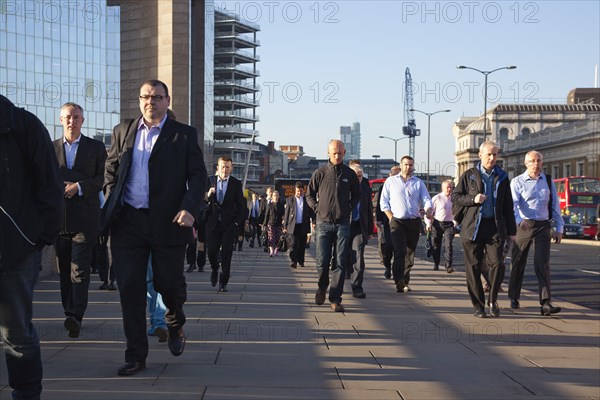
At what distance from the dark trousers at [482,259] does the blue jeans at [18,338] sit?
19.4 ft

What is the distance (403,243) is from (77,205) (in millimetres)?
5627

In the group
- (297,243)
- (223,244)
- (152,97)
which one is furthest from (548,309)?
(297,243)

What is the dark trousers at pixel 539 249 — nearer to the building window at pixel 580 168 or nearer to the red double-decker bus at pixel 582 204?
the red double-decker bus at pixel 582 204

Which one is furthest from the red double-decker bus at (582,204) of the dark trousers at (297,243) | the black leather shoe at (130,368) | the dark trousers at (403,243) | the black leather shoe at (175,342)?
the black leather shoe at (130,368)

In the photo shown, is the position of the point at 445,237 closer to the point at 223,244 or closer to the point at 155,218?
the point at 223,244

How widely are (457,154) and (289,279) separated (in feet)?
412

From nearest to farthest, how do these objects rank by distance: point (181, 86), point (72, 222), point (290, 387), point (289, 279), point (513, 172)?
point (290, 387) < point (72, 222) < point (289, 279) < point (181, 86) < point (513, 172)

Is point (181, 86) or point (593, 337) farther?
point (181, 86)

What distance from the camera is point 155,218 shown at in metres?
5.34

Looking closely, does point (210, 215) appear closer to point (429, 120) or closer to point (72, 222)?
point (72, 222)

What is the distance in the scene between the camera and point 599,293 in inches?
473

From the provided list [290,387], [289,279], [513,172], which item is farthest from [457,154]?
[290,387]

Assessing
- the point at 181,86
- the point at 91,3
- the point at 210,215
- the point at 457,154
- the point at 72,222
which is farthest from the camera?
the point at 457,154

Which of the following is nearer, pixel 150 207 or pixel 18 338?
pixel 18 338
